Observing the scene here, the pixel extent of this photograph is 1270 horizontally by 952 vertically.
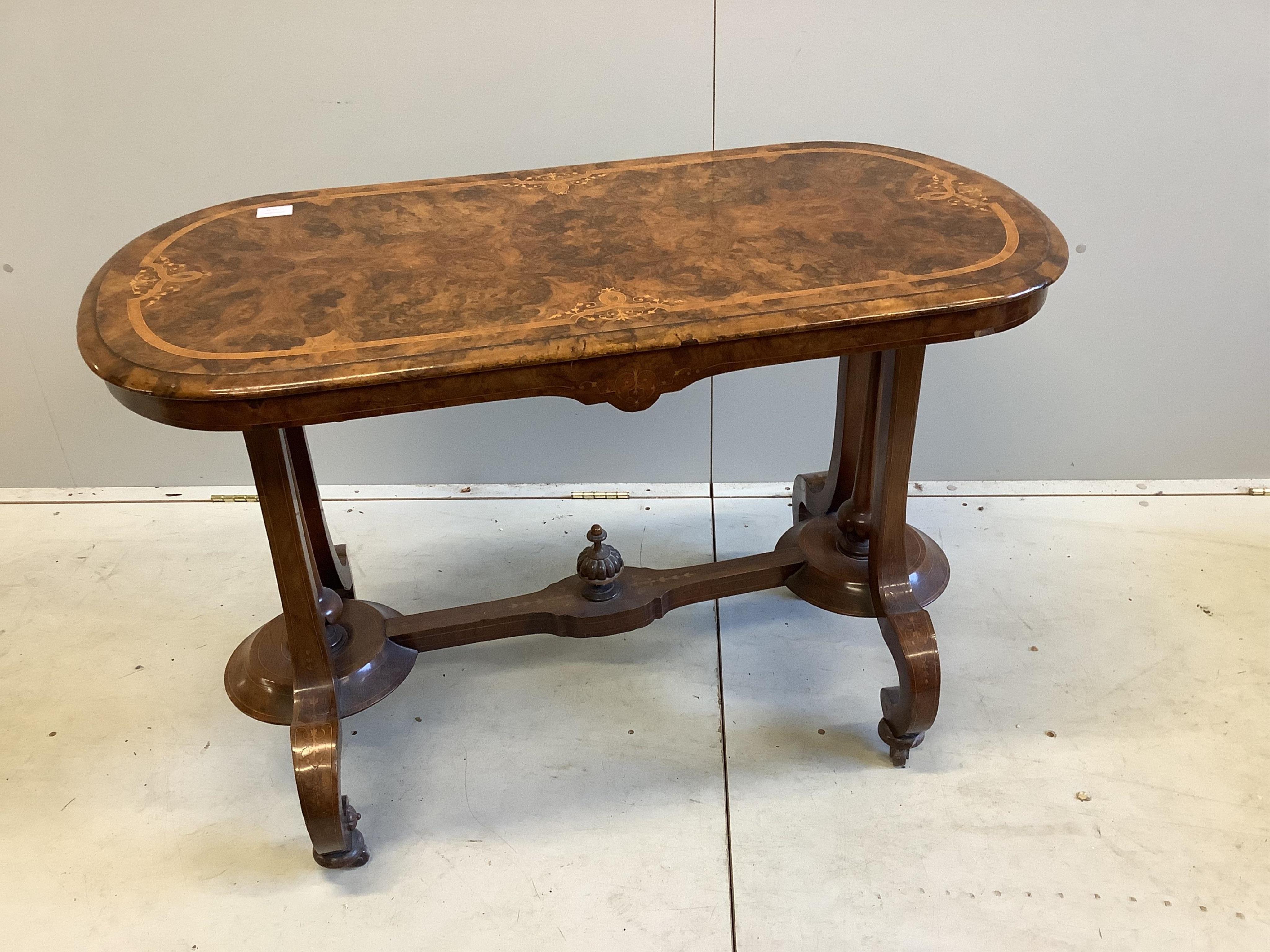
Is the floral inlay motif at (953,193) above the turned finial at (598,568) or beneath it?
above

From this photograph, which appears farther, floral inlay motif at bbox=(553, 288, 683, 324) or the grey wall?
the grey wall

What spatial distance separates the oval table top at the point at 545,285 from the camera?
1.45 m

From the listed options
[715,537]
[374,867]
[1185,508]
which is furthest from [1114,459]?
[374,867]

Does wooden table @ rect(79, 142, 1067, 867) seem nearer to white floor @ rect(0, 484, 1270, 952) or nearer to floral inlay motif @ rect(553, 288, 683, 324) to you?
floral inlay motif @ rect(553, 288, 683, 324)

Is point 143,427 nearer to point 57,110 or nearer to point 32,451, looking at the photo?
point 32,451

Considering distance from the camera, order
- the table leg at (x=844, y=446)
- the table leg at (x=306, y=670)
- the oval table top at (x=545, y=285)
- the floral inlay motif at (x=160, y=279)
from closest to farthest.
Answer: the oval table top at (x=545, y=285) < the floral inlay motif at (x=160, y=279) < the table leg at (x=306, y=670) < the table leg at (x=844, y=446)

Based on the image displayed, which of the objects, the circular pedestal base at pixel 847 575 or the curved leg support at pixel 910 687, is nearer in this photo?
the curved leg support at pixel 910 687

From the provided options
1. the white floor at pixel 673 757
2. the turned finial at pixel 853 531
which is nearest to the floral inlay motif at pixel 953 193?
the turned finial at pixel 853 531

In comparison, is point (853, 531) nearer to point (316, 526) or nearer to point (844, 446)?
point (844, 446)

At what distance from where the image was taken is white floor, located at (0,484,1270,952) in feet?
5.80

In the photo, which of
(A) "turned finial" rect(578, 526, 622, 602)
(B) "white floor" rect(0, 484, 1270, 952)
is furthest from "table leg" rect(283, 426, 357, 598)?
(A) "turned finial" rect(578, 526, 622, 602)

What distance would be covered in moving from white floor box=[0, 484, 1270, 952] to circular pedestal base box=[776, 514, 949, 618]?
0.32 feet

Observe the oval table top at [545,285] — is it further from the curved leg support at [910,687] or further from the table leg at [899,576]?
the curved leg support at [910,687]

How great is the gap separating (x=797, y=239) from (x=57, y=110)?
1.77 metres
